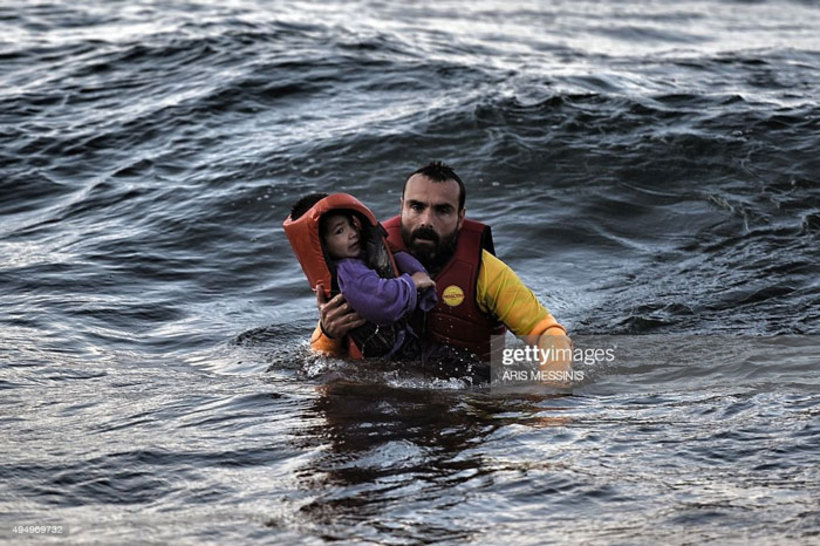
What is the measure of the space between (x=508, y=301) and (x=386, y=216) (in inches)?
191

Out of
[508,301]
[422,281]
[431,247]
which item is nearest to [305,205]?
[422,281]

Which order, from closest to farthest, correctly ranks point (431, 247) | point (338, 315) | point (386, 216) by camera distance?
point (338, 315)
point (431, 247)
point (386, 216)

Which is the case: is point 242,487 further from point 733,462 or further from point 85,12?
point 85,12

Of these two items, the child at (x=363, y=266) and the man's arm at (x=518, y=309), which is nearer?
the child at (x=363, y=266)

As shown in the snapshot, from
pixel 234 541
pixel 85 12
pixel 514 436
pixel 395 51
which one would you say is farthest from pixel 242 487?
pixel 85 12

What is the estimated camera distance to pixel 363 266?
646cm

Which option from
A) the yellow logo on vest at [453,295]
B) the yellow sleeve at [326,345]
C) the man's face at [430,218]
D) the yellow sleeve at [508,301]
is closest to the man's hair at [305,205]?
the man's face at [430,218]

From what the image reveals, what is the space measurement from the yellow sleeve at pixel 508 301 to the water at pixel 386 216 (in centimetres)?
45

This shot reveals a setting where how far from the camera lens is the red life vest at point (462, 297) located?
23.1 ft

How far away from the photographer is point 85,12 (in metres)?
21.0

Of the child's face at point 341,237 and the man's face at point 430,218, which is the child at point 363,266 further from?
the man's face at point 430,218

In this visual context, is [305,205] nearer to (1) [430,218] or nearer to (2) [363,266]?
(2) [363,266]

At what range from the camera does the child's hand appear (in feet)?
21.5

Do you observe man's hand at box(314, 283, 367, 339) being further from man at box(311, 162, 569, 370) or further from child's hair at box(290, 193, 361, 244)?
child's hair at box(290, 193, 361, 244)
